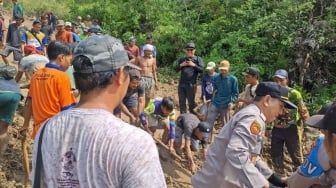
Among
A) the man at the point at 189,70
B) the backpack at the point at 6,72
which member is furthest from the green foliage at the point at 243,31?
the backpack at the point at 6,72

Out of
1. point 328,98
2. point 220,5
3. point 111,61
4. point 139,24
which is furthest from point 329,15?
point 111,61

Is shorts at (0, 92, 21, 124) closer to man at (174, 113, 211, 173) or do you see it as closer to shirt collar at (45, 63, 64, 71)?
shirt collar at (45, 63, 64, 71)

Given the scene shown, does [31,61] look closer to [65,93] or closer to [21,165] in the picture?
[21,165]

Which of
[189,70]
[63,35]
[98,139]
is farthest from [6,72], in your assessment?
[63,35]

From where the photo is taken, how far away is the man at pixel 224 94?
329 inches

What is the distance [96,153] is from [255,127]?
2062 millimetres

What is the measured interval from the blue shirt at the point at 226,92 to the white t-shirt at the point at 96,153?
6.70 m

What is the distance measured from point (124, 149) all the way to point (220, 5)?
1492cm

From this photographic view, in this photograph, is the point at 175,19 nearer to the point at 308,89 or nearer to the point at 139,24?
the point at 139,24

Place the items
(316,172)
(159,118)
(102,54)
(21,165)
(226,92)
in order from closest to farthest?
(102,54), (316,172), (21,165), (159,118), (226,92)

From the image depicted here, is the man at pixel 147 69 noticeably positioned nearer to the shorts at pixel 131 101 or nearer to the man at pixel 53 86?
the shorts at pixel 131 101

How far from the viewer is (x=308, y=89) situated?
496 inches

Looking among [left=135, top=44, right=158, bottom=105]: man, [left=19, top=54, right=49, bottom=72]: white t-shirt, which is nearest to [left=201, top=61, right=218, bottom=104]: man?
[left=135, top=44, right=158, bottom=105]: man

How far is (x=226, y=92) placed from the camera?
27.3 feet
